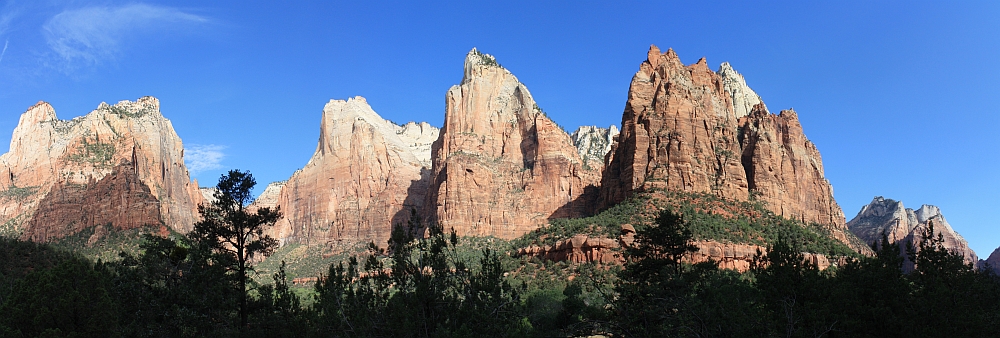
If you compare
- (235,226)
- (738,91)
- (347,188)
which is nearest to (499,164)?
(347,188)

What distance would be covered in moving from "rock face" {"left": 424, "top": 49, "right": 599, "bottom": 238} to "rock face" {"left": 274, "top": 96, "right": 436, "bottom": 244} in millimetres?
15517

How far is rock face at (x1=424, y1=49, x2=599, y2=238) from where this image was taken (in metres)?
130

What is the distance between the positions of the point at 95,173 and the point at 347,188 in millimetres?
46072

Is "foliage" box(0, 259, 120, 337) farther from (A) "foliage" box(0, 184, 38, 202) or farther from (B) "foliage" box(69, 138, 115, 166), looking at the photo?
(A) "foliage" box(0, 184, 38, 202)

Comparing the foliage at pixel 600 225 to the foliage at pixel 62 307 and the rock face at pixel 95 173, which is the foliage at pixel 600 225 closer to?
the foliage at pixel 62 307

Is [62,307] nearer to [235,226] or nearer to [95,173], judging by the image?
[235,226]

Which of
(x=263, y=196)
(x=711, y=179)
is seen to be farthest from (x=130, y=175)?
(x=711, y=179)

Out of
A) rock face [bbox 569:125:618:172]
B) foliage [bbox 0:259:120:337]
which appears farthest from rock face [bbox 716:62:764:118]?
foliage [bbox 0:259:120:337]

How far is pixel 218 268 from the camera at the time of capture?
115 feet

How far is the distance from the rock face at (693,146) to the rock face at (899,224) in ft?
187

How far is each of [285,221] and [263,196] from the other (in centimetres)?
4004

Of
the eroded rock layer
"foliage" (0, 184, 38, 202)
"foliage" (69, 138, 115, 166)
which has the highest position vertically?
"foliage" (69, 138, 115, 166)

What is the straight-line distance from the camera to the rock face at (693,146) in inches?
3388

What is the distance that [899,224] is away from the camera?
164 metres
